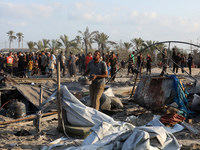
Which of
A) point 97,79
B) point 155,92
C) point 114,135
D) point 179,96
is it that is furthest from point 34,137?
point 179,96

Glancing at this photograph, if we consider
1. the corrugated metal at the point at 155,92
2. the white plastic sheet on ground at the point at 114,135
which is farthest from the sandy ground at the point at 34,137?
the corrugated metal at the point at 155,92

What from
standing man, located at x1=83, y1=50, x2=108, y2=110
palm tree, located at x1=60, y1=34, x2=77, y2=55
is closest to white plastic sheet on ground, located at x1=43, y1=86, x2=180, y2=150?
standing man, located at x1=83, y1=50, x2=108, y2=110

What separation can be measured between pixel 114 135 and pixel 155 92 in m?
3.82

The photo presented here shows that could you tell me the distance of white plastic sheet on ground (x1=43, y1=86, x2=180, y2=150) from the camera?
4039mm

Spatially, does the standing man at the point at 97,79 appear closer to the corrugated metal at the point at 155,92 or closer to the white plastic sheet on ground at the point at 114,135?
the white plastic sheet on ground at the point at 114,135

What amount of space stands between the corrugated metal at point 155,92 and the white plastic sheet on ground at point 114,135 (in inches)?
108

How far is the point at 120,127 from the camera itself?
5273 millimetres

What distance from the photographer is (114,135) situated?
4.66 metres

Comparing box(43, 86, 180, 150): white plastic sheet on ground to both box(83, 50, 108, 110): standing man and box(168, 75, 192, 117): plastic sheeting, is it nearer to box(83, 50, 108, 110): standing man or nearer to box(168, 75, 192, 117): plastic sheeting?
box(83, 50, 108, 110): standing man

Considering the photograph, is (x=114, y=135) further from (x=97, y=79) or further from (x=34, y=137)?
(x=97, y=79)

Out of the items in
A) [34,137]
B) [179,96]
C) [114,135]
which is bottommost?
[34,137]

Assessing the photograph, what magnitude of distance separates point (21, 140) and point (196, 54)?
3045cm

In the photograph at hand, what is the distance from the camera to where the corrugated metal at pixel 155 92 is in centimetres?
786

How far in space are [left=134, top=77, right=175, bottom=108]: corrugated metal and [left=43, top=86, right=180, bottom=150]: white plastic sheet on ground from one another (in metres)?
2.75
